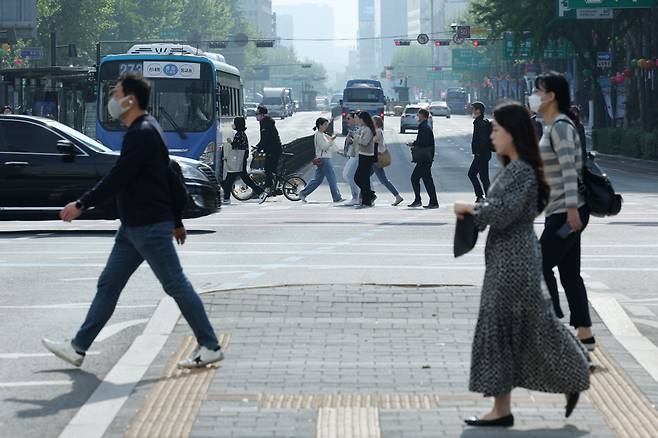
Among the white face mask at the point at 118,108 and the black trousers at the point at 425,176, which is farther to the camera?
the black trousers at the point at 425,176

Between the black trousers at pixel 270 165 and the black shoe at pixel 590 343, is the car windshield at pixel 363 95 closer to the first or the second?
the black trousers at pixel 270 165

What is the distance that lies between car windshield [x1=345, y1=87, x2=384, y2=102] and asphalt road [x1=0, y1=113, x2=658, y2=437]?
169ft

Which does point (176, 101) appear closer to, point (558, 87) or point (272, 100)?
point (558, 87)

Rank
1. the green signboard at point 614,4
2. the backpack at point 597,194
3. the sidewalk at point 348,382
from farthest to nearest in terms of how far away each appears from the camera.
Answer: the green signboard at point 614,4 < the backpack at point 597,194 < the sidewalk at point 348,382

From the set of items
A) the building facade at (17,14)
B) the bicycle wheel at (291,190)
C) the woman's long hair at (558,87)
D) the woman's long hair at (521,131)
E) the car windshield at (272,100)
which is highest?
the building facade at (17,14)

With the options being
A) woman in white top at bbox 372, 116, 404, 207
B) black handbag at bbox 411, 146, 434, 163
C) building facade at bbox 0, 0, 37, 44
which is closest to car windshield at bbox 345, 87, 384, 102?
building facade at bbox 0, 0, 37, 44

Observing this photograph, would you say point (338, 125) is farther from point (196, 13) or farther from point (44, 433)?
point (44, 433)

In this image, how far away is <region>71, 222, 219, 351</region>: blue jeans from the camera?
371 inches

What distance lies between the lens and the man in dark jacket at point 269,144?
31375mm

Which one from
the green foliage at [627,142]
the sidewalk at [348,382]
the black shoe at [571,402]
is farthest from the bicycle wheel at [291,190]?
the black shoe at [571,402]

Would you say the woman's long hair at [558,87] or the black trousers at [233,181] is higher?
the woman's long hair at [558,87]

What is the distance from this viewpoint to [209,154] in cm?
3356

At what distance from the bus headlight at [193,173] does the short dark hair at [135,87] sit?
468 inches

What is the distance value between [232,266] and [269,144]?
15.6 meters
